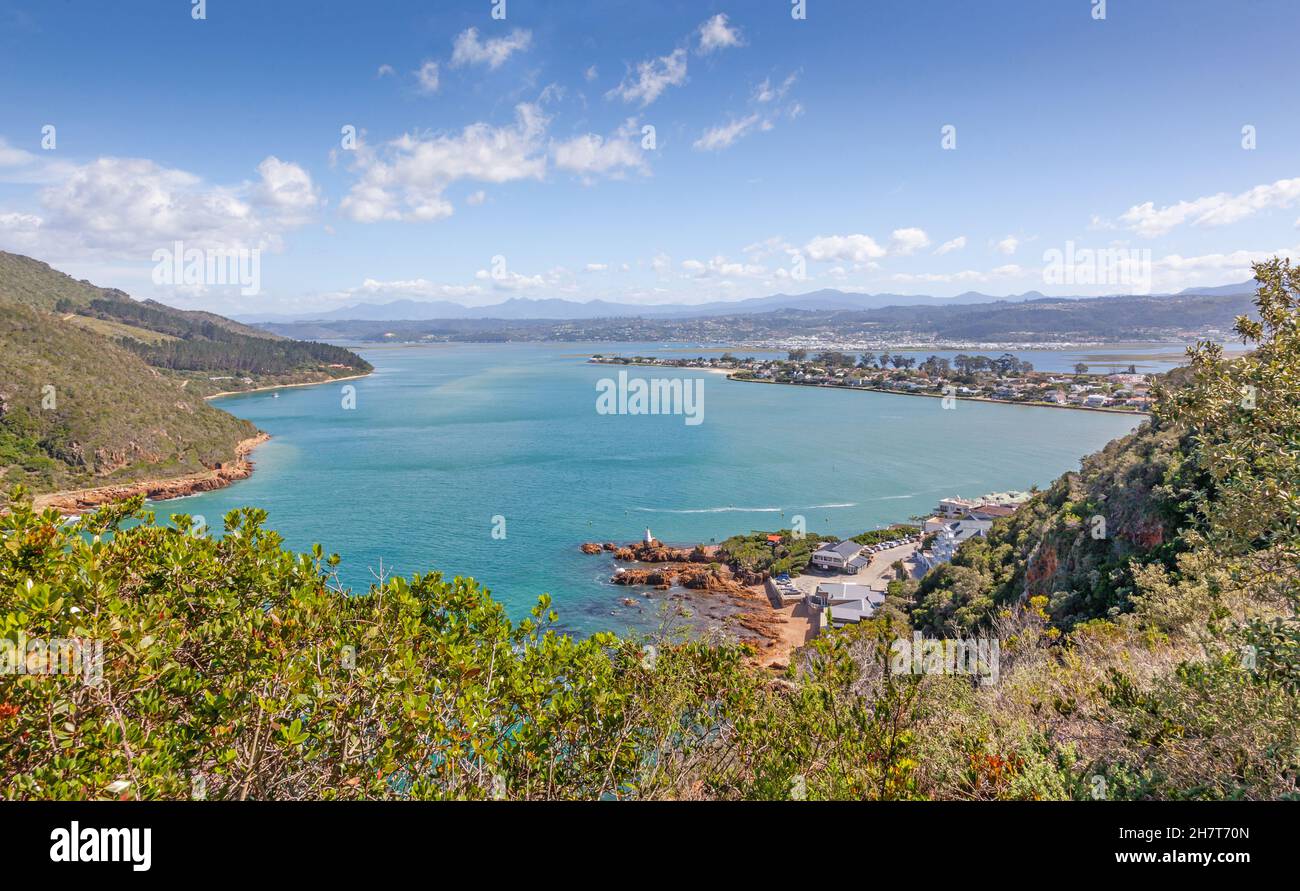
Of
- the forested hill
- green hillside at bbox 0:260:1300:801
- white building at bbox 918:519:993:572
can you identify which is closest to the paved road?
white building at bbox 918:519:993:572

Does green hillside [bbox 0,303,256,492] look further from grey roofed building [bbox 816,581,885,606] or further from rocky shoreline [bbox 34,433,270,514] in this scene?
grey roofed building [bbox 816,581,885,606]

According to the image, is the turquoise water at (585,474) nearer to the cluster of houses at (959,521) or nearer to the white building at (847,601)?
the cluster of houses at (959,521)

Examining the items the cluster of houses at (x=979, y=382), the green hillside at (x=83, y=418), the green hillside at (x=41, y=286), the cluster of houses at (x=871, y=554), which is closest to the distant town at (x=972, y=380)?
the cluster of houses at (x=979, y=382)

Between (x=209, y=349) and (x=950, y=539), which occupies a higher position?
(x=209, y=349)

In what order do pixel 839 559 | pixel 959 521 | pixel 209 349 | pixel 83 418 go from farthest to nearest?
pixel 209 349 < pixel 83 418 < pixel 959 521 < pixel 839 559

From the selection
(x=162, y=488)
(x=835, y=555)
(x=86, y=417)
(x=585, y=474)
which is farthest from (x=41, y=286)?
(x=835, y=555)

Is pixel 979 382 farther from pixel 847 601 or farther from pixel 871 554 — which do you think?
pixel 847 601
